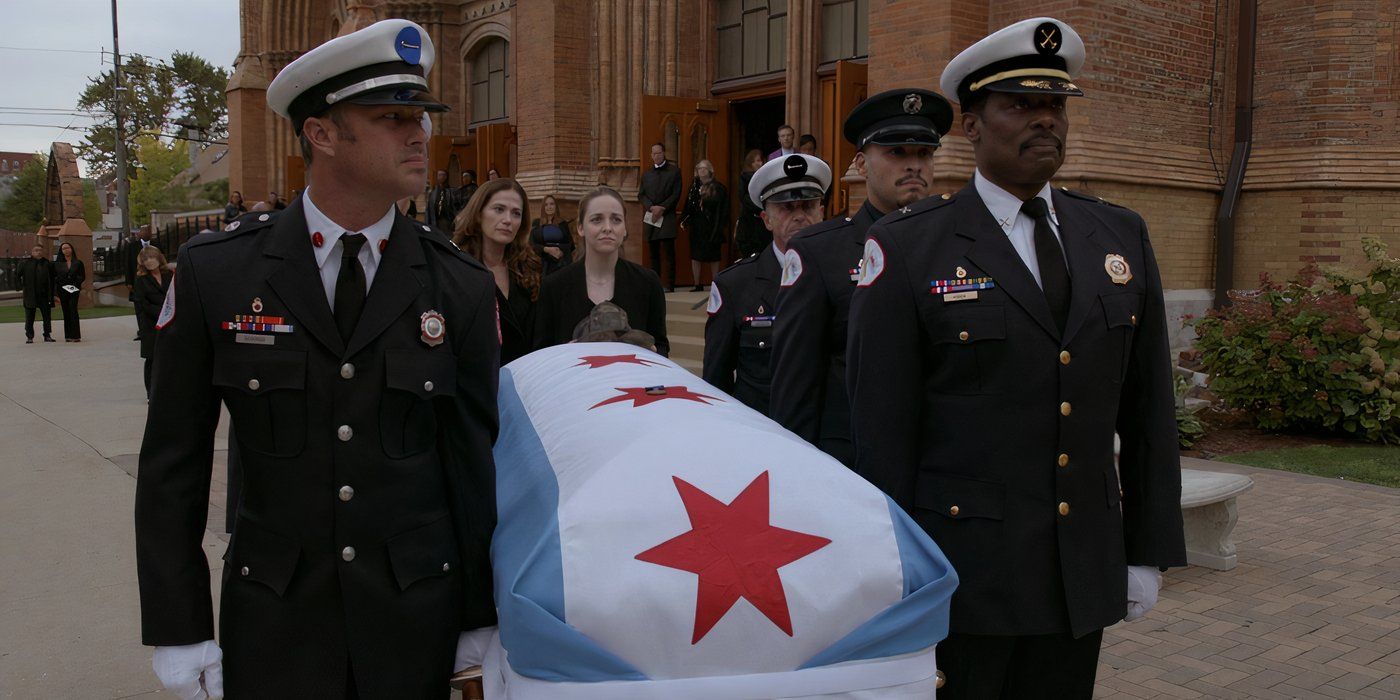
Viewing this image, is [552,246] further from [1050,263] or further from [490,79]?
[490,79]

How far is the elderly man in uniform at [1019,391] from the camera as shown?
2.44 m

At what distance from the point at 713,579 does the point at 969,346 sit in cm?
78

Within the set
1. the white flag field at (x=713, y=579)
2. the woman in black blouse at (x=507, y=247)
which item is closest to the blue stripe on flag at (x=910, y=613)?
the white flag field at (x=713, y=579)

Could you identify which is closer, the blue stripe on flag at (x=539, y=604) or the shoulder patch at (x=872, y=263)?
the blue stripe on flag at (x=539, y=604)

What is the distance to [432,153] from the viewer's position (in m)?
19.2

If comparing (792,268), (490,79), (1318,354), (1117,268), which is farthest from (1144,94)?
(490,79)

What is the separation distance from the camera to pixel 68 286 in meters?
20.0

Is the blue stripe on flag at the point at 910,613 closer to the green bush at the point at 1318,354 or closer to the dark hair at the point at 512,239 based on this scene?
the dark hair at the point at 512,239

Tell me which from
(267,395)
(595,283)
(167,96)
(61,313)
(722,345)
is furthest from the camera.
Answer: (167,96)

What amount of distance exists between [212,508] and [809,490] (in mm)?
5917

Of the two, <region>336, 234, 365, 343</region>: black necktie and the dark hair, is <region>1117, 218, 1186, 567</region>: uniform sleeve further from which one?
the dark hair

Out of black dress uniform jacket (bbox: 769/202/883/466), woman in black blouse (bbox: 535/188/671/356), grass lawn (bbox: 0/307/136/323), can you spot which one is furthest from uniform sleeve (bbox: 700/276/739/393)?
grass lawn (bbox: 0/307/136/323)

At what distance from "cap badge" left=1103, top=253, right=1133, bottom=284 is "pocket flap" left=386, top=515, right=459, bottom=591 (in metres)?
1.51

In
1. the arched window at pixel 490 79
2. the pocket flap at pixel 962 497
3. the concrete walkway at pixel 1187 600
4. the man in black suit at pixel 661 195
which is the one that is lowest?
the concrete walkway at pixel 1187 600
